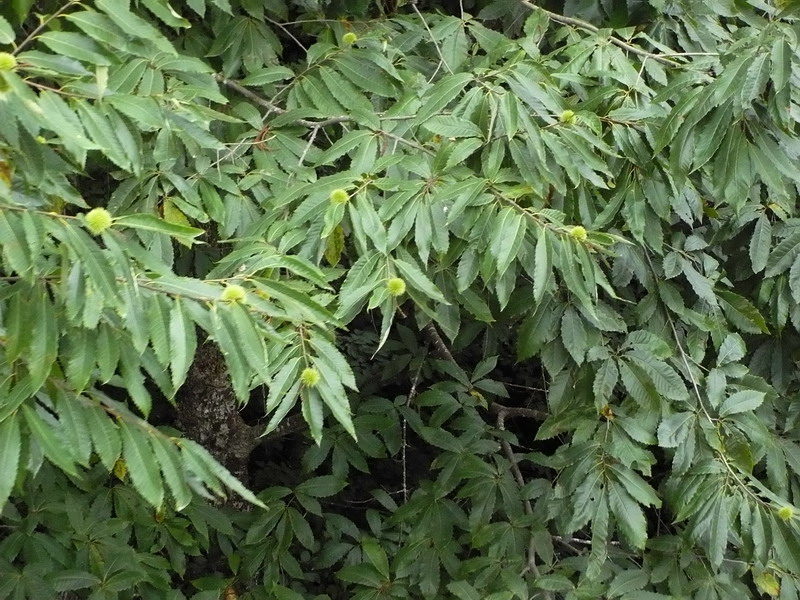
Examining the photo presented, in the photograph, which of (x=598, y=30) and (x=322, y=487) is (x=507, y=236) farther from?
(x=322, y=487)

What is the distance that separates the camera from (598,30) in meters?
1.68

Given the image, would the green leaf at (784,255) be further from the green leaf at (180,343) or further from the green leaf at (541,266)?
the green leaf at (180,343)

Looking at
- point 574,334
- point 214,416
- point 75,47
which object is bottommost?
point 214,416

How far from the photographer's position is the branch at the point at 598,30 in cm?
162

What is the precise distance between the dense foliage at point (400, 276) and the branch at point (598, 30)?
0.04ft

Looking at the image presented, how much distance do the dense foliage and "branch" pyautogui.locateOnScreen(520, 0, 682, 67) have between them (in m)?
0.01

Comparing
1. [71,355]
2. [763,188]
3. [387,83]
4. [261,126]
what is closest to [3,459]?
[71,355]

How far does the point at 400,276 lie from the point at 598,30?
0.85 m

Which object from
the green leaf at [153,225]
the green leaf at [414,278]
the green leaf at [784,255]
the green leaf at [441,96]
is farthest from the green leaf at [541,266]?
the green leaf at [784,255]

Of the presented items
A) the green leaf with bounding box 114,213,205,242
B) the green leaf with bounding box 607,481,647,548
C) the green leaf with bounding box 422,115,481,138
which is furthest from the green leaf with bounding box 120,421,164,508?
the green leaf with bounding box 607,481,647,548

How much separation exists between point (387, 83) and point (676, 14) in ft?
2.54

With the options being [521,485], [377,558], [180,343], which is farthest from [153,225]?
[521,485]

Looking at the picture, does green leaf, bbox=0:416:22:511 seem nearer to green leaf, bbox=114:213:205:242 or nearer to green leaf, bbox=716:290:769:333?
green leaf, bbox=114:213:205:242

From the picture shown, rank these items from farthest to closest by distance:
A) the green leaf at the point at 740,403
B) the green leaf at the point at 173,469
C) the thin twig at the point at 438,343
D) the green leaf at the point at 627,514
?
1. the thin twig at the point at 438,343
2. the green leaf at the point at 740,403
3. the green leaf at the point at 627,514
4. the green leaf at the point at 173,469
